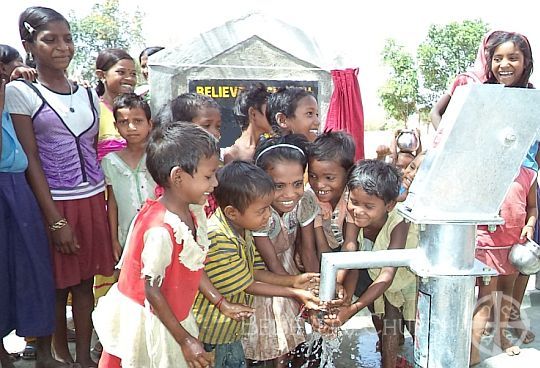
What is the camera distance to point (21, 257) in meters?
2.21

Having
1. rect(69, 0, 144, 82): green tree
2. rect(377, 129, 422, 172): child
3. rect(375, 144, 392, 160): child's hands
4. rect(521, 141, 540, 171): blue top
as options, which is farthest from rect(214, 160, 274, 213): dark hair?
rect(69, 0, 144, 82): green tree

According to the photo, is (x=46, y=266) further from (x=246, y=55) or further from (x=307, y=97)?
(x=246, y=55)

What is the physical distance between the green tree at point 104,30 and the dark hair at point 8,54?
65.2 ft

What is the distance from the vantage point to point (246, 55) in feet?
14.6

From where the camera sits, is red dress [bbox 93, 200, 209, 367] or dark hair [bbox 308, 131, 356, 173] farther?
dark hair [bbox 308, 131, 356, 173]

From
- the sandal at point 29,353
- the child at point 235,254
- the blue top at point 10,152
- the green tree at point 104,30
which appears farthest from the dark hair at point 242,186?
the green tree at point 104,30

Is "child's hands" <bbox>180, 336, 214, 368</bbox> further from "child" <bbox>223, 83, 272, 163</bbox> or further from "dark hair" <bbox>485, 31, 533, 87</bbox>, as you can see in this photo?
"dark hair" <bbox>485, 31, 533, 87</bbox>

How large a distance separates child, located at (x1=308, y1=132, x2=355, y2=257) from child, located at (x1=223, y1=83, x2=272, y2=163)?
0.52 meters

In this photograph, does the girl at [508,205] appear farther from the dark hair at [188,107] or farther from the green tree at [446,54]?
the green tree at [446,54]

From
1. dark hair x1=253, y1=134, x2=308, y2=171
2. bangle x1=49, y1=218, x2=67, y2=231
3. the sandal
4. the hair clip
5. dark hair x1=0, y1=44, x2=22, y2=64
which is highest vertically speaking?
the hair clip

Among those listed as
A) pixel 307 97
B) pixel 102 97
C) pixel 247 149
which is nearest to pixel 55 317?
pixel 247 149

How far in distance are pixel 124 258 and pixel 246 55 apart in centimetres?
308

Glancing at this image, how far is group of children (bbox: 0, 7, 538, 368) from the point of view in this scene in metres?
1.62

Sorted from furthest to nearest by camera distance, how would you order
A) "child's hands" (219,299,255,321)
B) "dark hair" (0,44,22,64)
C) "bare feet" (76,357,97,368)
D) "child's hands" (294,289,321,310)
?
"dark hair" (0,44,22,64) → "bare feet" (76,357,97,368) → "child's hands" (294,289,321,310) → "child's hands" (219,299,255,321)
